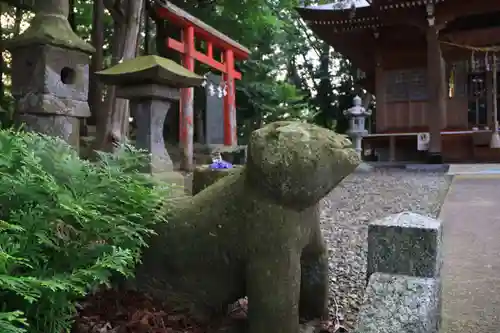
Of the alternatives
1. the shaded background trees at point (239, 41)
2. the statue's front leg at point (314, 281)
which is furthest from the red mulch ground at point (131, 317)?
the shaded background trees at point (239, 41)

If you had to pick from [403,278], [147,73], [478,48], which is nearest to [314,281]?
[403,278]

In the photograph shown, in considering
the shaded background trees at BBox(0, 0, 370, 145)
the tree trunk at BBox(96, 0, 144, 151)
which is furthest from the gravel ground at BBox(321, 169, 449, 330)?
the shaded background trees at BBox(0, 0, 370, 145)

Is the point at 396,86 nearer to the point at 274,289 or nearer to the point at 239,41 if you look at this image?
the point at 239,41

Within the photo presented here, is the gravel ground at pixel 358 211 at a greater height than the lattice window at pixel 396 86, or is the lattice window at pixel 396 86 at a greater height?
the lattice window at pixel 396 86

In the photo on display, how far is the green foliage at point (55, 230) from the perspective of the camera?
1446 mm

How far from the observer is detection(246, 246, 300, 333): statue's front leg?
1.90m

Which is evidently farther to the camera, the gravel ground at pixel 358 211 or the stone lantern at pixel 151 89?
the stone lantern at pixel 151 89

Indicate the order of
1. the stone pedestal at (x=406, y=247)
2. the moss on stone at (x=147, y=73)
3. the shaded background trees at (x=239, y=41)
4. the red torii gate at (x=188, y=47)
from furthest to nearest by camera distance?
the red torii gate at (x=188, y=47), the shaded background trees at (x=239, y=41), the moss on stone at (x=147, y=73), the stone pedestal at (x=406, y=247)

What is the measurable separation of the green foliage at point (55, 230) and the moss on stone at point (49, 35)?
9.38 feet

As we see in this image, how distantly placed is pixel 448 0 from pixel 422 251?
11005 millimetres

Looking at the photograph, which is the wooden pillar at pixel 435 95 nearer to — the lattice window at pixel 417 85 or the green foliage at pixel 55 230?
the lattice window at pixel 417 85

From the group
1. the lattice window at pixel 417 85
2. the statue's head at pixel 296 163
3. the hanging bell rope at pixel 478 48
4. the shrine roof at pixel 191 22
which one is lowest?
the statue's head at pixel 296 163

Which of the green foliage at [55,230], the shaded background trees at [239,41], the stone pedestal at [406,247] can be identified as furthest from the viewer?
the shaded background trees at [239,41]

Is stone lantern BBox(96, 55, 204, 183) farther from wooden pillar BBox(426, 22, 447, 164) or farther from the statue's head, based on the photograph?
wooden pillar BBox(426, 22, 447, 164)
